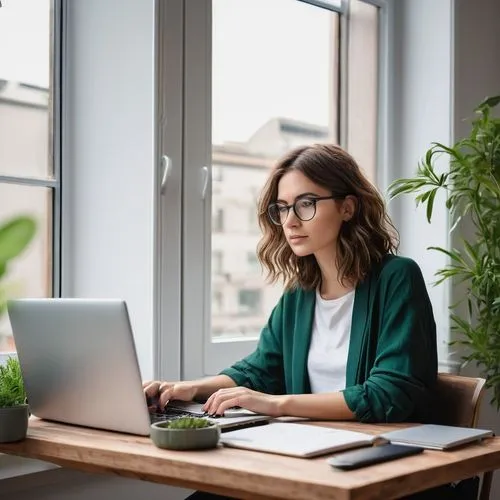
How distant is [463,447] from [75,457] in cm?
71

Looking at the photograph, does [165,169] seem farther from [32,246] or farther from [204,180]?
[32,246]

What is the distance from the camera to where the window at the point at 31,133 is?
8.42 ft

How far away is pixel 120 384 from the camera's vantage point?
1.73 metres

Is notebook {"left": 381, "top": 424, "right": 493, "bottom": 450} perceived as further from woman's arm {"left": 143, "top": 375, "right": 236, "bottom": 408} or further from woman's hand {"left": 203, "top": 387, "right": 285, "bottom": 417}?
woman's arm {"left": 143, "top": 375, "right": 236, "bottom": 408}

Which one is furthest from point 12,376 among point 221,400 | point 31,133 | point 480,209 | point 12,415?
point 480,209

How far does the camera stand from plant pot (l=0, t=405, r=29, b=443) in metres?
1.80

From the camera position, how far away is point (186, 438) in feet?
5.24

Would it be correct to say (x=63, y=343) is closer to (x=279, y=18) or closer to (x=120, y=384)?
(x=120, y=384)

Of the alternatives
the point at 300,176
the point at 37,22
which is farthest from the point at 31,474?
the point at 37,22

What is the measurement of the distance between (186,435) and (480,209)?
175cm

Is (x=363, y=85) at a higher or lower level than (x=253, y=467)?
higher

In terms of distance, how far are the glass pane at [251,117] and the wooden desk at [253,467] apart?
4.00 ft

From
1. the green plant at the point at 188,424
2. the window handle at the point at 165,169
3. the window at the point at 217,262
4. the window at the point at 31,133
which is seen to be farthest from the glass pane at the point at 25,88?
the green plant at the point at 188,424

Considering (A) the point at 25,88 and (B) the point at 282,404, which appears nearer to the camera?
(B) the point at 282,404
